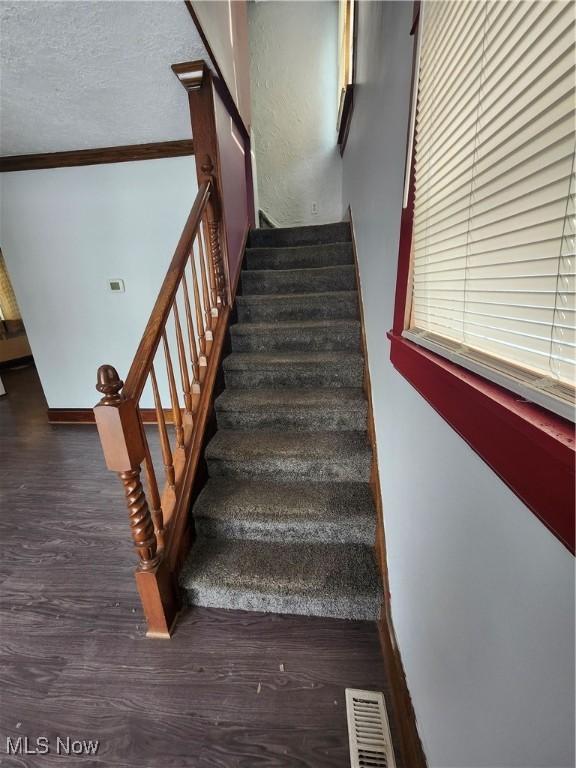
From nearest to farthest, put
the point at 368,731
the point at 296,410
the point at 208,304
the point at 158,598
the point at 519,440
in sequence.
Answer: the point at 519,440 < the point at 368,731 < the point at 158,598 < the point at 296,410 < the point at 208,304

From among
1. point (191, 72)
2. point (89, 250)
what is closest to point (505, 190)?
point (191, 72)

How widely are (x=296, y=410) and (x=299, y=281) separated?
3.90ft

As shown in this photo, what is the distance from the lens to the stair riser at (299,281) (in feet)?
8.09

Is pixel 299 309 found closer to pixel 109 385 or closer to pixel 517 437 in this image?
pixel 109 385

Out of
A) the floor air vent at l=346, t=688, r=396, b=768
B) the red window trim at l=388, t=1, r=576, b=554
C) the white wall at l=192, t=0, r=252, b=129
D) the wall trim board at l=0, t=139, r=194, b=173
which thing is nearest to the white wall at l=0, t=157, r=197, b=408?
the wall trim board at l=0, t=139, r=194, b=173

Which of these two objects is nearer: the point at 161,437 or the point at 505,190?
the point at 505,190

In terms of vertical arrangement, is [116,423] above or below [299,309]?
below

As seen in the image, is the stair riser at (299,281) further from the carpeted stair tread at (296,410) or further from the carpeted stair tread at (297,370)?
the carpeted stair tread at (296,410)

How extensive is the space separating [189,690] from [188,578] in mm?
346

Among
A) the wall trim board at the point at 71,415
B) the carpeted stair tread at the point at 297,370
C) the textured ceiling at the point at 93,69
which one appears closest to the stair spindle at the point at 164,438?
the carpeted stair tread at the point at 297,370

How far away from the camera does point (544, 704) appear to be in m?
0.38

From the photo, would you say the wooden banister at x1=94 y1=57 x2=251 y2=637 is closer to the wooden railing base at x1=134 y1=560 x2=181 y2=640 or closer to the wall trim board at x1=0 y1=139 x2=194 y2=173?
the wooden railing base at x1=134 y1=560 x2=181 y2=640

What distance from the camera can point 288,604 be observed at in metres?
1.29

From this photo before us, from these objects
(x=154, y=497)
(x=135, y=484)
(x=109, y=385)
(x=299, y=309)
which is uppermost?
(x=299, y=309)
